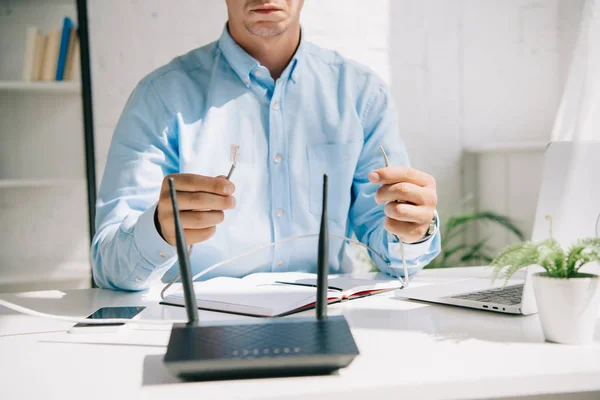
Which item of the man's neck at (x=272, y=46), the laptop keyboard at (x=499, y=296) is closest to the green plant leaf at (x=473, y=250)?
the man's neck at (x=272, y=46)

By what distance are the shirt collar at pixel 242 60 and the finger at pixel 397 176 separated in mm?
590

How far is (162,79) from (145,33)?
4.20 feet

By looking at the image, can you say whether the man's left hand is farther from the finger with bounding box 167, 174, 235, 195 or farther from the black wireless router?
the black wireless router

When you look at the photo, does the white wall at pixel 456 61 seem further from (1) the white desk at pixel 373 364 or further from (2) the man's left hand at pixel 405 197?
(1) the white desk at pixel 373 364

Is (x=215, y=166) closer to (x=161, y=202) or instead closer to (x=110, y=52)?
(x=161, y=202)

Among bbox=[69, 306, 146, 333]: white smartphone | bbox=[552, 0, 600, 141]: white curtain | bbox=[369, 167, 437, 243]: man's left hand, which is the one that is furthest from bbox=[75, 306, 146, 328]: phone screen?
bbox=[552, 0, 600, 141]: white curtain

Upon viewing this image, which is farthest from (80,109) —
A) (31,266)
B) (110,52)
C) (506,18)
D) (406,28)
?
(506,18)

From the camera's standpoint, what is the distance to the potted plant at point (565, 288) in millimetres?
619

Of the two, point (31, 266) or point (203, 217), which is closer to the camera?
point (203, 217)

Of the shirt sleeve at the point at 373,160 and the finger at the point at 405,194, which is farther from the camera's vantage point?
the shirt sleeve at the point at 373,160

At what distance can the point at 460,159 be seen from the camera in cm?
291

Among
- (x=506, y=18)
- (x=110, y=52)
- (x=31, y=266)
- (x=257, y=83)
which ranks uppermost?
(x=506, y=18)

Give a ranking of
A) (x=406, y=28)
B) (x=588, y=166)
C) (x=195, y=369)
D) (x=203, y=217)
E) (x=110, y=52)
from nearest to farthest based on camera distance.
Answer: (x=195, y=369)
(x=588, y=166)
(x=203, y=217)
(x=110, y=52)
(x=406, y=28)

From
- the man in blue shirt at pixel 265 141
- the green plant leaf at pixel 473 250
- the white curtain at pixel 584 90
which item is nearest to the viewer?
the white curtain at pixel 584 90
